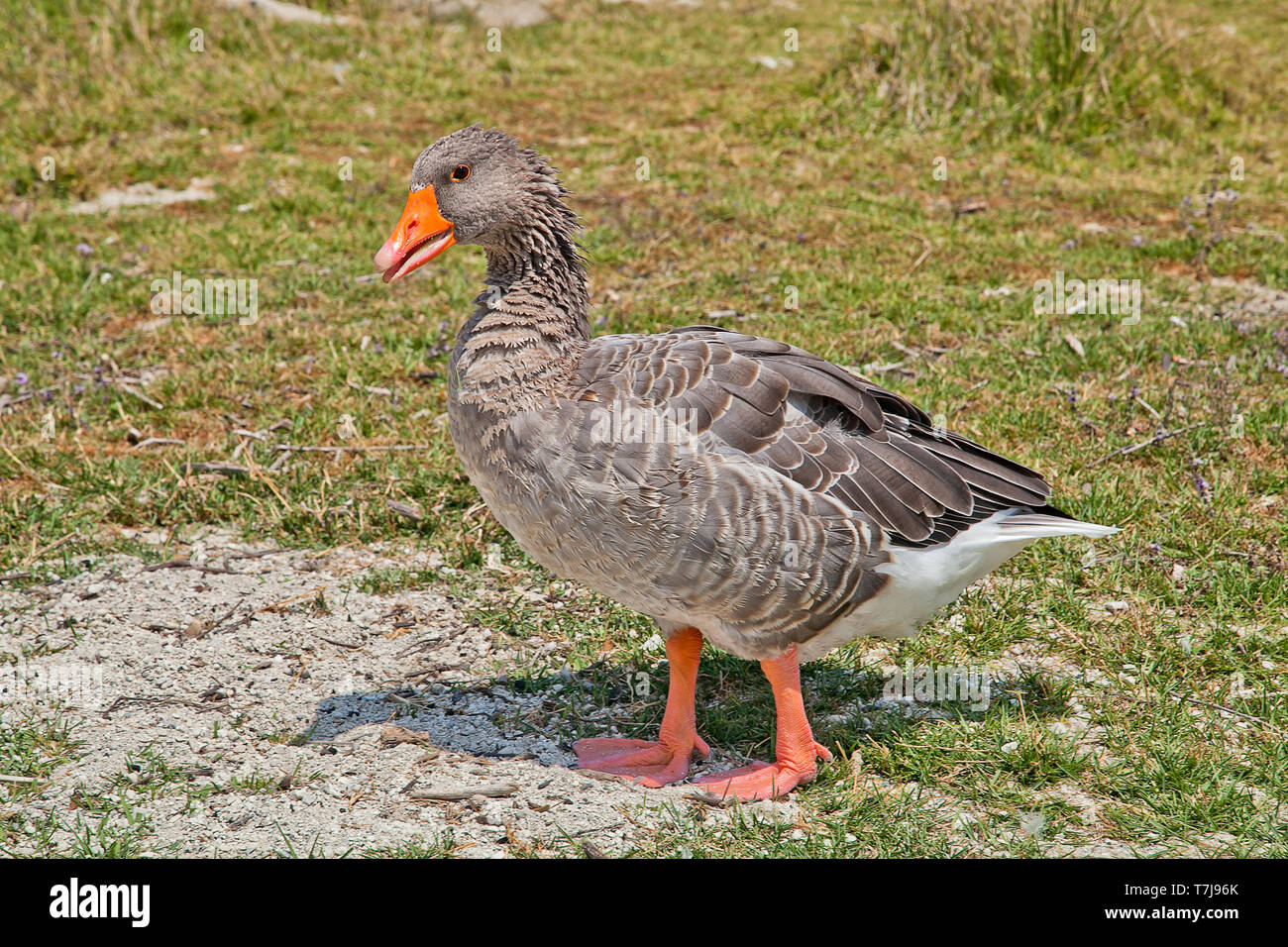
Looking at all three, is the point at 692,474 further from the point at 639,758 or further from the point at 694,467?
the point at 639,758

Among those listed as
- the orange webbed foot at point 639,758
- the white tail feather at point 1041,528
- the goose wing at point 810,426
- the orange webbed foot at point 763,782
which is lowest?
the orange webbed foot at point 639,758

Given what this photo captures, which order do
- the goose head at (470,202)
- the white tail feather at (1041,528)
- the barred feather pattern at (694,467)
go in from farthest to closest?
the goose head at (470,202) → the white tail feather at (1041,528) → the barred feather pattern at (694,467)

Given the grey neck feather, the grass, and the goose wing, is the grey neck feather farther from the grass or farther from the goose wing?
the grass

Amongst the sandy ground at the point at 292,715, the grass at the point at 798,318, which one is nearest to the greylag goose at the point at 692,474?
the sandy ground at the point at 292,715

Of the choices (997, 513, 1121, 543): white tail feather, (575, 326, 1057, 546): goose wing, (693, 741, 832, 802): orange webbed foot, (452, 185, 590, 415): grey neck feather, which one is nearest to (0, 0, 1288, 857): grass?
(693, 741, 832, 802): orange webbed foot

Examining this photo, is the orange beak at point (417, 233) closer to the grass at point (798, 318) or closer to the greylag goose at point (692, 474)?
the greylag goose at point (692, 474)

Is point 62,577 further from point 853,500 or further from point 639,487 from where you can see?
point 853,500

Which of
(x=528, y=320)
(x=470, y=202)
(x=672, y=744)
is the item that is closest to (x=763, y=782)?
(x=672, y=744)

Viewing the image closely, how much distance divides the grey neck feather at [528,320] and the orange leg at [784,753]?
1.22 meters

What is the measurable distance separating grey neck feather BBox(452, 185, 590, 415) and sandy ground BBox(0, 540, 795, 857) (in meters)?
1.28

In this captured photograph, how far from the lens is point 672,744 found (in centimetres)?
426

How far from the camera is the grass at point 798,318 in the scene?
167 inches

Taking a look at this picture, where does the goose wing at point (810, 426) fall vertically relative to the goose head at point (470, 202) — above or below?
below

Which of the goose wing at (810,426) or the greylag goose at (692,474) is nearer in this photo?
the greylag goose at (692,474)
